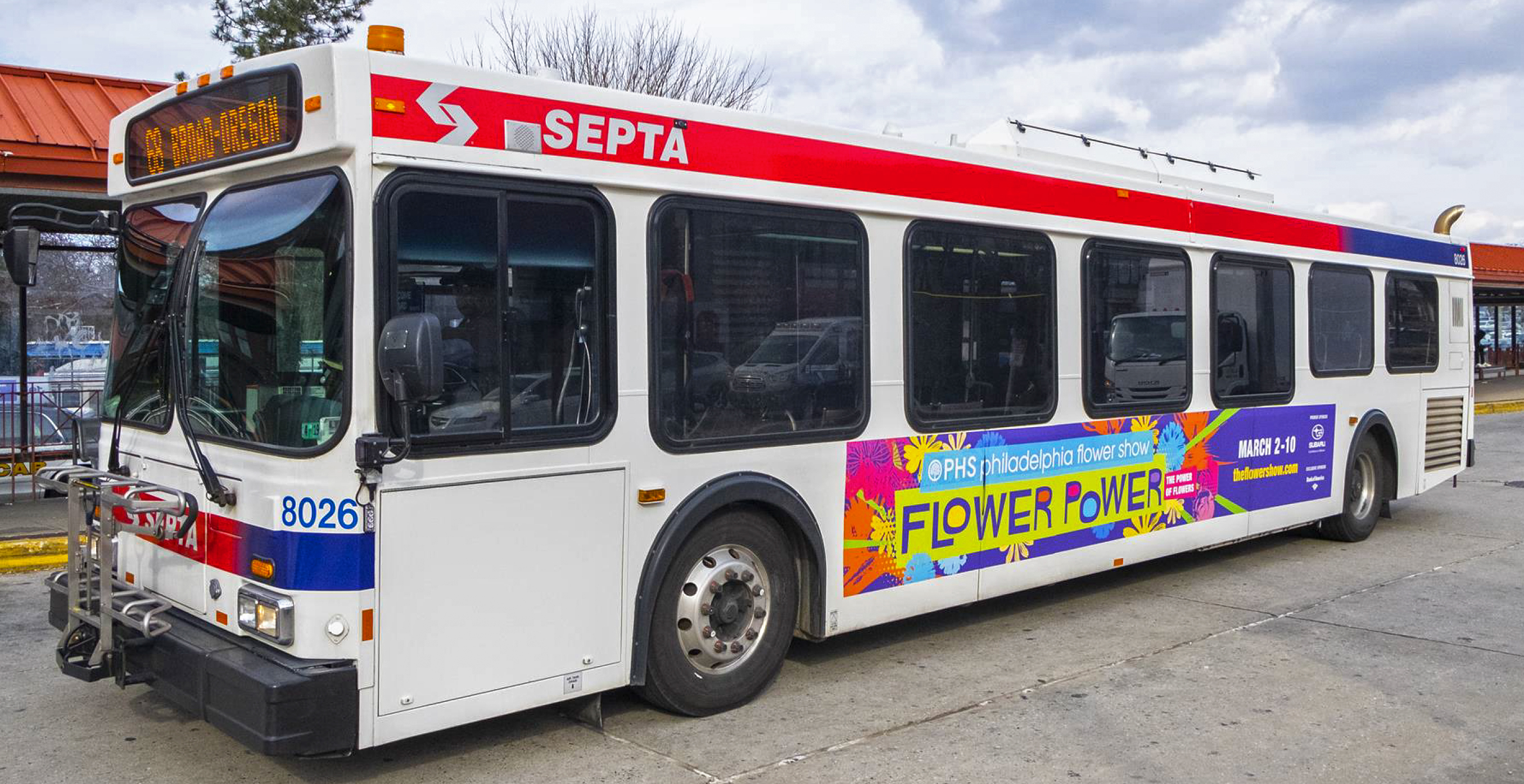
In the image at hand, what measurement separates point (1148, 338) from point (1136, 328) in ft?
0.45

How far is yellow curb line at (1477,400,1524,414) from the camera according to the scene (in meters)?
25.7

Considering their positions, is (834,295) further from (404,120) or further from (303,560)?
(303,560)

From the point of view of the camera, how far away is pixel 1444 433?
11164 mm

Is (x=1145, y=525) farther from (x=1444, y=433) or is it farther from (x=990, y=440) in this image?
(x=1444, y=433)

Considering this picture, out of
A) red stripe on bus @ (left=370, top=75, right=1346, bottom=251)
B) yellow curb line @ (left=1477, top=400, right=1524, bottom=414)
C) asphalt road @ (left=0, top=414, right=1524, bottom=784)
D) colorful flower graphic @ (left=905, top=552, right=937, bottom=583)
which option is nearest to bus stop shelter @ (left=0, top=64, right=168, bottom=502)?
asphalt road @ (left=0, top=414, right=1524, bottom=784)

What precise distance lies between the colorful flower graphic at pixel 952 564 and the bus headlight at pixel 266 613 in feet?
11.0

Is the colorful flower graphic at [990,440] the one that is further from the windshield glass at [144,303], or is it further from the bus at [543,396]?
the windshield glass at [144,303]

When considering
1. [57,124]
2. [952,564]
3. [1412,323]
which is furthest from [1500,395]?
[57,124]

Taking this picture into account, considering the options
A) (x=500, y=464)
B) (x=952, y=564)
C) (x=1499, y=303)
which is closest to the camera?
(x=500, y=464)

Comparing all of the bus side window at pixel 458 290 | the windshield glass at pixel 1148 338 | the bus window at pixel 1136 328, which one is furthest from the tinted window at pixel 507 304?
the windshield glass at pixel 1148 338

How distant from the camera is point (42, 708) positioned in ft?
18.3

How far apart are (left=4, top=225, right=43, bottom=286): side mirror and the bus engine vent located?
10640 mm

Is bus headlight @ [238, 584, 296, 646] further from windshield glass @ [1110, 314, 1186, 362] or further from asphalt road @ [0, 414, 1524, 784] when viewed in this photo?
windshield glass @ [1110, 314, 1186, 362]

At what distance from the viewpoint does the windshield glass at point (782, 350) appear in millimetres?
5496
